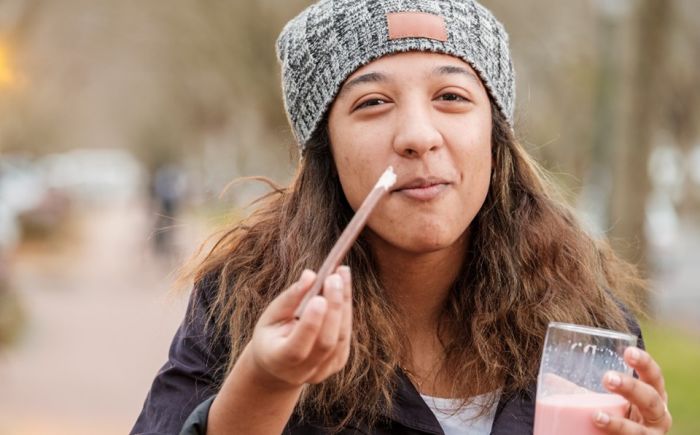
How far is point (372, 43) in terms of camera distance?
96.8 inches

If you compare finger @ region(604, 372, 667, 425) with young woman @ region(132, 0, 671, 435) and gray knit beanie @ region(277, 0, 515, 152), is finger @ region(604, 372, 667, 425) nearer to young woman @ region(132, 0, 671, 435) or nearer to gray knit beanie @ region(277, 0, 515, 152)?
young woman @ region(132, 0, 671, 435)

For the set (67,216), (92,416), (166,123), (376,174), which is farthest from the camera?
(166,123)

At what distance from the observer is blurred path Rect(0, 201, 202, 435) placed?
9023 millimetres

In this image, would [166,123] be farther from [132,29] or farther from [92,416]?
[92,416]

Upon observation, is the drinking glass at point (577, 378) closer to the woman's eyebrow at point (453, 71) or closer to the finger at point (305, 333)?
the finger at point (305, 333)

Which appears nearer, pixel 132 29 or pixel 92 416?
pixel 92 416

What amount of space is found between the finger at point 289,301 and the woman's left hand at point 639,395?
1.92 ft

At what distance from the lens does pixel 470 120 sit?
2.44 meters

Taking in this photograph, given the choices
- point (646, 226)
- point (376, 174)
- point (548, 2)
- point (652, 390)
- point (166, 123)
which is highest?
point (166, 123)

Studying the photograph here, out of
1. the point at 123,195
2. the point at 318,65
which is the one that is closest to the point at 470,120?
the point at 318,65

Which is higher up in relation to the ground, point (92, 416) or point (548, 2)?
point (548, 2)

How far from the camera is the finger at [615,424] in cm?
191

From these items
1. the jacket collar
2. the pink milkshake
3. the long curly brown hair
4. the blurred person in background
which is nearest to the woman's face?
the long curly brown hair

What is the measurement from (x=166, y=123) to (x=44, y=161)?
36.3ft
